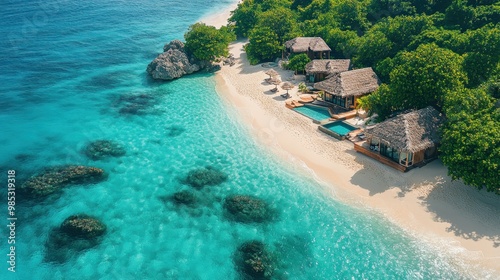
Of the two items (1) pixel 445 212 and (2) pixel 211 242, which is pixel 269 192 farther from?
(1) pixel 445 212

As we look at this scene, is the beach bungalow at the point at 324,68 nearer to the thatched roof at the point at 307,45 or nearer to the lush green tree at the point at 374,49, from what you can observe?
the lush green tree at the point at 374,49

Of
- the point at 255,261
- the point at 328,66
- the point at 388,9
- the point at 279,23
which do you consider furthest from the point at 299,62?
the point at 255,261

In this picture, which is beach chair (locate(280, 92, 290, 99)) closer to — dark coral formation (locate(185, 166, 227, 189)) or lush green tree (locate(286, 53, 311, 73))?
lush green tree (locate(286, 53, 311, 73))

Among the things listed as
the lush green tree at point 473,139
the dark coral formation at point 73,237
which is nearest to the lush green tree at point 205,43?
the dark coral formation at point 73,237

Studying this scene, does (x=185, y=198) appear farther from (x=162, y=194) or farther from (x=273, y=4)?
(x=273, y=4)

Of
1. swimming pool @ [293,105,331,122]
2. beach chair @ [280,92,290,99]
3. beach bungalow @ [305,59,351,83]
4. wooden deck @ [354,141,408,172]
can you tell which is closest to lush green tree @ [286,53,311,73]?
beach bungalow @ [305,59,351,83]
